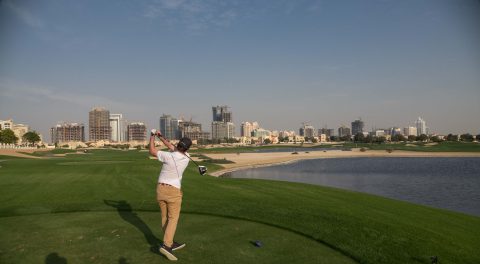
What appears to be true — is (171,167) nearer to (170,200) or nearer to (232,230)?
(170,200)

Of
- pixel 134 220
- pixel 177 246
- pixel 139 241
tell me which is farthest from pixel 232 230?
pixel 134 220

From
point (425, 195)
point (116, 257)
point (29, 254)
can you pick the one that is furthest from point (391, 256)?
point (425, 195)

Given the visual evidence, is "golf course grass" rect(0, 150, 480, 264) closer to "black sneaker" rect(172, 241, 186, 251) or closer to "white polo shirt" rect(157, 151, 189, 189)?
"black sneaker" rect(172, 241, 186, 251)

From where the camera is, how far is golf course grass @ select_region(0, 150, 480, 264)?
8.24m

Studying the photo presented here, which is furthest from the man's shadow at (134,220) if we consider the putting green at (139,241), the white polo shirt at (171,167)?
the white polo shirt at (171,167)

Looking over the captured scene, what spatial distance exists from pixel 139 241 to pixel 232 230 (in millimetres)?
2726

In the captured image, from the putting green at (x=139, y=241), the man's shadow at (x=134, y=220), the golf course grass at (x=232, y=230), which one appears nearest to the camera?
the putting green at (x=139, y=241)

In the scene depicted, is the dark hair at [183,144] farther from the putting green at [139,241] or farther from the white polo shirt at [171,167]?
the putting green at [139,241]

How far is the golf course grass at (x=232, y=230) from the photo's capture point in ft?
27.0

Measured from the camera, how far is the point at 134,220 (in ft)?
38.6

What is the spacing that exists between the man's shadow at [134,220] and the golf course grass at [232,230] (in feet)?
0.10

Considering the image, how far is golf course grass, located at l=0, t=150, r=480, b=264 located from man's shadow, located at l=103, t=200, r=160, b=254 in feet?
0.10

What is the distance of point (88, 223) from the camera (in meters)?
11.3

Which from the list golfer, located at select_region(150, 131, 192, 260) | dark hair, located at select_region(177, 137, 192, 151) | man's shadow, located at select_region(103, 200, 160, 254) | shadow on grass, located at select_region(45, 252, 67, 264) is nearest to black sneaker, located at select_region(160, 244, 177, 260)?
golfer, located at select_region(150, 131, 192, 260)
